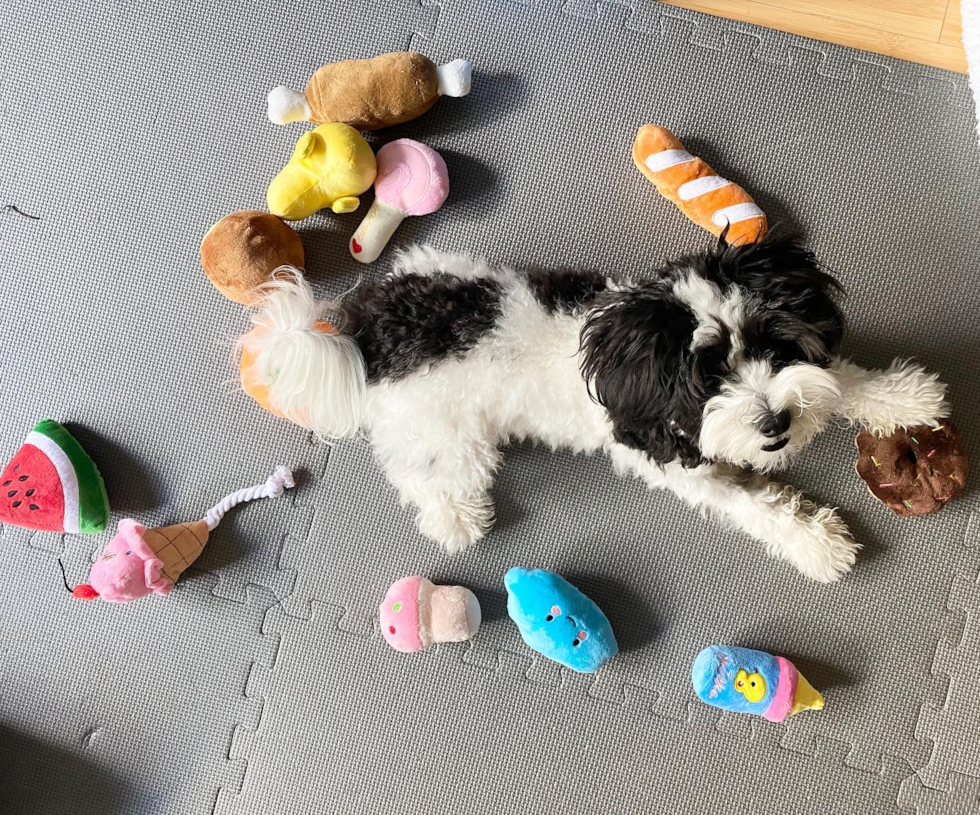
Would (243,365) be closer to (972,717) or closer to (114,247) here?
(114,247)

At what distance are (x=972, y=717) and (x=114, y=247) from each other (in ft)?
6.99

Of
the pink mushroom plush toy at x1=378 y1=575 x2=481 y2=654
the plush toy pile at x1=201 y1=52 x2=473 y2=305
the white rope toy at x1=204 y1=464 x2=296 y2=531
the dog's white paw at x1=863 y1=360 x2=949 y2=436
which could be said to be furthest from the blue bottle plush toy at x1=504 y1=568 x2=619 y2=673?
the plush toy pile at x1=201 y1=52 x2=473 y2=305

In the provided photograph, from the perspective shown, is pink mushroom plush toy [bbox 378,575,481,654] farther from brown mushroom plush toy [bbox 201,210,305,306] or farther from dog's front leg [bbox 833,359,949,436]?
dog's front leg [bbox 833,359,949,436]

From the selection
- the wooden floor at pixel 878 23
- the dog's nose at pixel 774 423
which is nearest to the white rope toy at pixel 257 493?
the dog's nose at pixel 774 423

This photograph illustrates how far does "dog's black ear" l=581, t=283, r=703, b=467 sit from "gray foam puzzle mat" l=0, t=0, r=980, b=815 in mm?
478

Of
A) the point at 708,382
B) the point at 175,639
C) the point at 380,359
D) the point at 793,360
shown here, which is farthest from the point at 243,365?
the point at 793,360

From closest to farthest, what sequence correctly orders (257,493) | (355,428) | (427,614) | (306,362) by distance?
1. (306,362)
2. (355,428)
3. (427,614)
4. (257,493)

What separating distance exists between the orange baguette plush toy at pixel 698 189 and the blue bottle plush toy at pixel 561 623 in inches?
31.9

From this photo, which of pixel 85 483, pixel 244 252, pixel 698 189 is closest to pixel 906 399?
pixel 698 189

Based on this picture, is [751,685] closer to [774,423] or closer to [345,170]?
[774,423]

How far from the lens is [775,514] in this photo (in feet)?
5.07

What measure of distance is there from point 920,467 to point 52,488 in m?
1.81

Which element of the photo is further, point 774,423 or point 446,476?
point 446,476

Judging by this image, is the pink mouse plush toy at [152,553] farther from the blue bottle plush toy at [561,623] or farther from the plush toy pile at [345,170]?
the blue bottle plush toy at [561,623]
